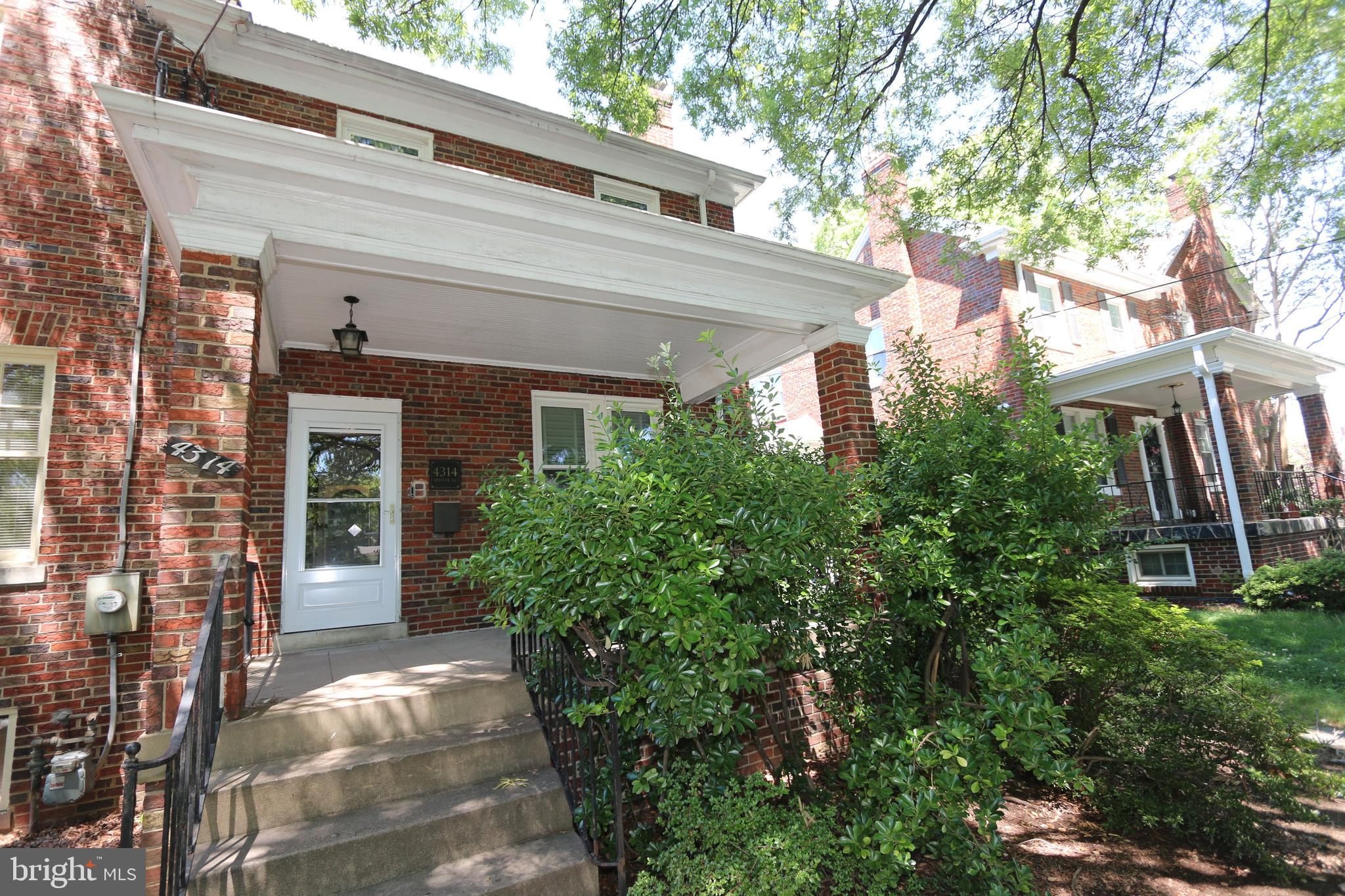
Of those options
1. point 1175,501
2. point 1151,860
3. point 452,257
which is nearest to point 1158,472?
point 1175,501

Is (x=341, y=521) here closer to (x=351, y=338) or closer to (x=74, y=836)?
(x=351, y=338)

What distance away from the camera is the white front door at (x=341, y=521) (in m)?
5.82

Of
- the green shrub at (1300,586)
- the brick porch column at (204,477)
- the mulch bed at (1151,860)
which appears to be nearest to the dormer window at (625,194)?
the brick porch column at (204,477)

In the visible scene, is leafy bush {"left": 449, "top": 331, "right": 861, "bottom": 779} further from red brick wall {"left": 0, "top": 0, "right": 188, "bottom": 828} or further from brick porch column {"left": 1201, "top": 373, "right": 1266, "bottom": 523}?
brick porch column {"left": 1201, "top": 373, "right": 1266, "bottom": 523}

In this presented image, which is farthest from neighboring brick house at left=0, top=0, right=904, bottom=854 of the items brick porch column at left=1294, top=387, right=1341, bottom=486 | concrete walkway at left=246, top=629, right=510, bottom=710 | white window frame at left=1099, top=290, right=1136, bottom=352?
brick porch column at left=1294, top=387, right=1341, bottom=486

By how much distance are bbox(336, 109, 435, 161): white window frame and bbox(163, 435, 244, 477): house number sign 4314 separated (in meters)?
4.07

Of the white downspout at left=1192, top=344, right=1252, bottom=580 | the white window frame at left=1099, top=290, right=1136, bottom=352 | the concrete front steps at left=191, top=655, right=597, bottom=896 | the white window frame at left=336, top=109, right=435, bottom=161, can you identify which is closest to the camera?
the concrete front steps at left=191, top=655, right=597, bottom=896

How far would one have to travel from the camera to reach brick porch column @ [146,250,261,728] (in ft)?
10.2

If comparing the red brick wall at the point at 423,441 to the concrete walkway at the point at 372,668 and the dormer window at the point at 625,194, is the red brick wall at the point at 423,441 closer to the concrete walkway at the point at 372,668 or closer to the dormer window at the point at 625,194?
the concrete walkway at the point at 372,668

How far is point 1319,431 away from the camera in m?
13.9

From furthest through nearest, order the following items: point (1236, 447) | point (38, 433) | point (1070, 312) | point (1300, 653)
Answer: point (1070, 312), point (1236, 447), point (1300, 653), point (38, 433)

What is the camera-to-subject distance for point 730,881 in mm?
2697

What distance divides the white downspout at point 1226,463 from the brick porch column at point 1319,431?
558 centimetres

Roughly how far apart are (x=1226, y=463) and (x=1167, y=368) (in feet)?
5.96
